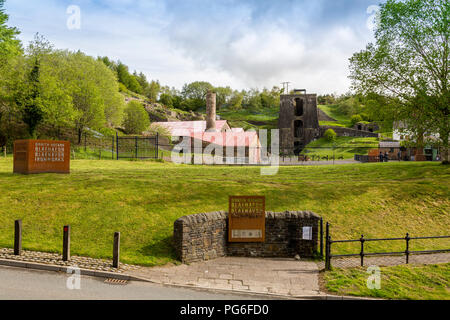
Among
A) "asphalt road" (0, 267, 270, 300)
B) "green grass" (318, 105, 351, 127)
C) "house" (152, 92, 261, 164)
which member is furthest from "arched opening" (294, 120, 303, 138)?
"asphalt road" (0, 267, 270, 300)

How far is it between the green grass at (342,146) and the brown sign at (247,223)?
42.4 meters

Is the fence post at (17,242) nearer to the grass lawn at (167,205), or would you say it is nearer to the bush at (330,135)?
the grass lawn at (167,205)

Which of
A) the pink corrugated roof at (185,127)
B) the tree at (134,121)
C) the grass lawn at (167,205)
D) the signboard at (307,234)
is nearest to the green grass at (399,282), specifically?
the signboard at (307,234)

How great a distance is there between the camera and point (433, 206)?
1628 centimetres

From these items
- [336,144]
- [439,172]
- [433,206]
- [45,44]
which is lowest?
[433,206]

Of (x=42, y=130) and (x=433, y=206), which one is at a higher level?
(x=42, y=130)

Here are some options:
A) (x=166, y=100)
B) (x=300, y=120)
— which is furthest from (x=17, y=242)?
(x=166, y=100)

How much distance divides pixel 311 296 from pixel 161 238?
220 inches

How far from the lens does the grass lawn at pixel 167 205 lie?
11391 mm

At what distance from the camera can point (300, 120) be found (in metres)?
72.7

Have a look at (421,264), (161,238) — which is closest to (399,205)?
(421,264)

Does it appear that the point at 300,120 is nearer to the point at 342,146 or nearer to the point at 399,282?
the point at 342,146

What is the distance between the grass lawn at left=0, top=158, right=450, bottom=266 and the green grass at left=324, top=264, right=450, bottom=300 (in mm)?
2340
